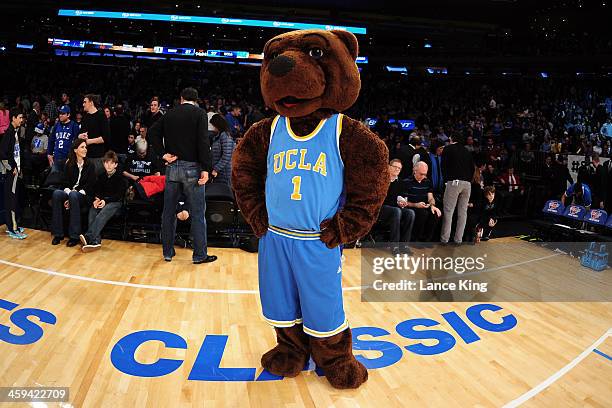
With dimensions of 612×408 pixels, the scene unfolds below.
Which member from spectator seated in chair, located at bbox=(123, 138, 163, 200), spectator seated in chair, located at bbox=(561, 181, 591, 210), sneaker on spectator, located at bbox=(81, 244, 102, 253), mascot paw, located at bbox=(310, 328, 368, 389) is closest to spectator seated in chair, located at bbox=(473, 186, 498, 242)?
spectator seated in chair, located at bbox=(561, 181, 591, 210)

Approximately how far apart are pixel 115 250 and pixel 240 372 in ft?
10.4

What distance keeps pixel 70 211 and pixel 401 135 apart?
9.84 m

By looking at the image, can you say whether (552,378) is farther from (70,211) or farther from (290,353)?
(70,211)

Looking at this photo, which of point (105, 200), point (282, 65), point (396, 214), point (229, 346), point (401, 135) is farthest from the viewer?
point (401, 135)

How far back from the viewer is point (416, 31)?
20.2 m

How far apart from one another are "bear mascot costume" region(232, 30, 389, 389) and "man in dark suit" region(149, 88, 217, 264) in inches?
84.8

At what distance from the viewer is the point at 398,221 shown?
6348mm

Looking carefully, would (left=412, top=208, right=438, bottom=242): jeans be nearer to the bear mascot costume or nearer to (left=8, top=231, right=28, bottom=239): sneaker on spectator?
the bear mascot costume

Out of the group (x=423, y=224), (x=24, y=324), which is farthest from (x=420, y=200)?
(x=24, y=324)

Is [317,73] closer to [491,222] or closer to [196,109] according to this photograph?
[196,109]

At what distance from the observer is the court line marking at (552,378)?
291cm

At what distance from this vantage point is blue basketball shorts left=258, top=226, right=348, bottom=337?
2791 mm

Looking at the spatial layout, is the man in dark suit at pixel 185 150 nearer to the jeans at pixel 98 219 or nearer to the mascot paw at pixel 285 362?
the jeans at pixel 98 219

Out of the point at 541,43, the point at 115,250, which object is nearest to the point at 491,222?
the point at 115,250
